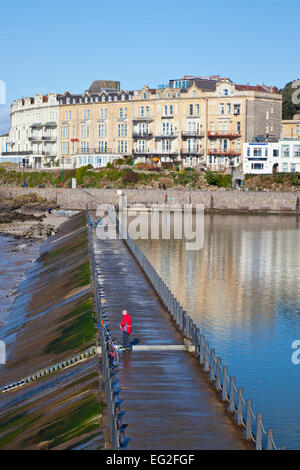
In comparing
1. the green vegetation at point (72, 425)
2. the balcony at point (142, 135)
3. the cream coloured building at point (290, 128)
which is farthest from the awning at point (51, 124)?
the green vegetation at point (72, 425)

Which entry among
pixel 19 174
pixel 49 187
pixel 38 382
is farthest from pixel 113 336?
pixel 19 174

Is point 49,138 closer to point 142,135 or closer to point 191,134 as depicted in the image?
point 142,135

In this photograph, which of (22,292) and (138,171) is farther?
(138,171)

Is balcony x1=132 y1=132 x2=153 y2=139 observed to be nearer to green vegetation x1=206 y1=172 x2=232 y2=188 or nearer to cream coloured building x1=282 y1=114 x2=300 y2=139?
green vegetation x1=206 y1=172 x2=232 y2=188

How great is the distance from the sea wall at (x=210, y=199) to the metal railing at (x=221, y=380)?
59403 millimetres

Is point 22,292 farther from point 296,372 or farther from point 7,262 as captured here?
point 296,372

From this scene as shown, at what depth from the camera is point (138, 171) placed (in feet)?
354

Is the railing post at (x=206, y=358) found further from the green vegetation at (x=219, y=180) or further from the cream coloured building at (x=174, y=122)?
the cream coloured building at (x=174, y=122)

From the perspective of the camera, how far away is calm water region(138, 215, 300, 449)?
25281 millimetres

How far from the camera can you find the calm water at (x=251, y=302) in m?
25.3

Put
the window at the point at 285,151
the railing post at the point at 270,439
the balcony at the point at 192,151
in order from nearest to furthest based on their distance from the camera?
the railing post at the point at 270,439, the window at the point at 285,151, the balcony at the point at 192,151

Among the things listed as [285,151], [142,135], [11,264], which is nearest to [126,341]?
[11,264]

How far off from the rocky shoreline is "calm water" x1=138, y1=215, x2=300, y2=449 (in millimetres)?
18698
